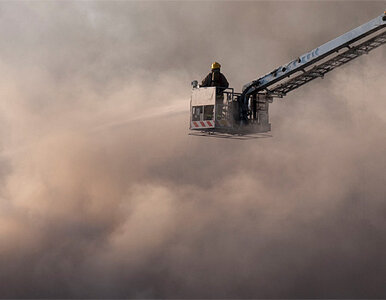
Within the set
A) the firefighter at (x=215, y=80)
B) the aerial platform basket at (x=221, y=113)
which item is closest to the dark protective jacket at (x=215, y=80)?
the firefighter at (x=215, y=80)

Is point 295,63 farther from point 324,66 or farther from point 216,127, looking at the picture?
A: point 216,127

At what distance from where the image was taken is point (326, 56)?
17359 millimetres

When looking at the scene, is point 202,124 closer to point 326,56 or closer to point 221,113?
point 221,113

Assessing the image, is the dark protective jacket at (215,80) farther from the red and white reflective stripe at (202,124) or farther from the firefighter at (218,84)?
the red and white reflective stripe at (202,124)

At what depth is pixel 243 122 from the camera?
19312 mm

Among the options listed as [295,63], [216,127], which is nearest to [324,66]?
[295,63]

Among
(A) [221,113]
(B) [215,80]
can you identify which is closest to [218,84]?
(B) [215,80]

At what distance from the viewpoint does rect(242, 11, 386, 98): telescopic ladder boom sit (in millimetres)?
15883

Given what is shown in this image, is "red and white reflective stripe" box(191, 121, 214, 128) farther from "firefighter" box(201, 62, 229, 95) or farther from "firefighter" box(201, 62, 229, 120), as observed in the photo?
"firefighter" box(201, 62, 229, 95)

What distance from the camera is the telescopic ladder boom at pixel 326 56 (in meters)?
15.9

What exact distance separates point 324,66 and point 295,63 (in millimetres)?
1009

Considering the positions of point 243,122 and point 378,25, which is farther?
point 243,122

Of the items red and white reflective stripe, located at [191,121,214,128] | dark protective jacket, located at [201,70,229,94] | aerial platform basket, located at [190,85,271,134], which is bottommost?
red and white reflective stripe, located at [191,121,214,128]

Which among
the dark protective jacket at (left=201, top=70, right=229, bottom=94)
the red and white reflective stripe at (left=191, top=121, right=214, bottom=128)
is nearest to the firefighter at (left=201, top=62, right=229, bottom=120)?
the dark protective jacket at (left=201, top=70, right=229, bottom=94)
